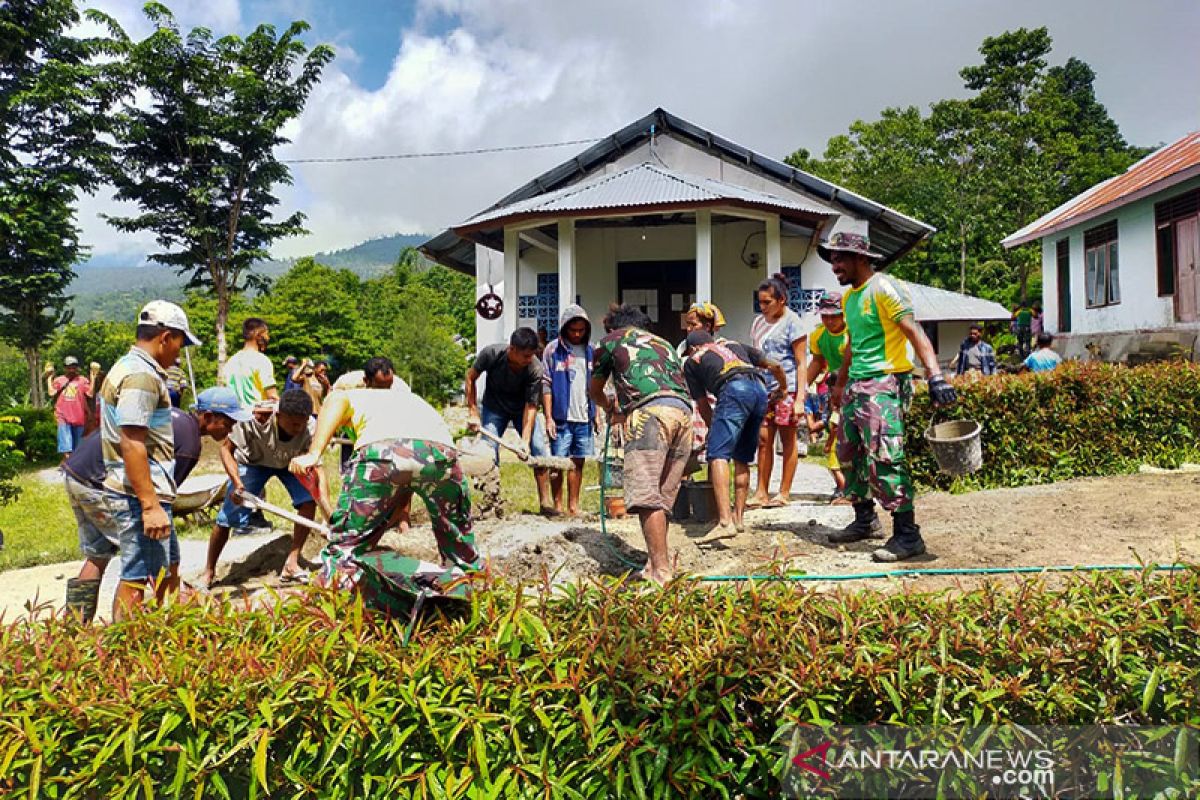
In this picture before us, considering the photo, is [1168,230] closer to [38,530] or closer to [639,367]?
[639,367]

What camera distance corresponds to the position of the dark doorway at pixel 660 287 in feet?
54.0

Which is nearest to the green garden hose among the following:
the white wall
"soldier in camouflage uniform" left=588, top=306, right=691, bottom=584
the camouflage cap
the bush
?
"soldier in camouflage uniform" left=588, top=306, right=691, bottom=584

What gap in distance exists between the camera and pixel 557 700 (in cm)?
202

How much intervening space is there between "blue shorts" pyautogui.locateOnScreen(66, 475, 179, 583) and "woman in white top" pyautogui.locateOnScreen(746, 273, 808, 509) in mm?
4479

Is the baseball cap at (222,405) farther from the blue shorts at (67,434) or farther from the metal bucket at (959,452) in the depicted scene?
the blue shorts at (67,434)

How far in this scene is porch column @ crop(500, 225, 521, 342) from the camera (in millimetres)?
14031

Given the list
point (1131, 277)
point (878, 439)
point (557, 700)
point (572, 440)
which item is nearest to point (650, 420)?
point (878, 439)

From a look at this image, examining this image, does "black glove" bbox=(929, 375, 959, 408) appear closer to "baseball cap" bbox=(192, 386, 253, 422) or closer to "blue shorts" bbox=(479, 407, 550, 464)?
"blue shorts" bbox=(479, 407, 550, 464)

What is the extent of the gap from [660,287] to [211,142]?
16741mm

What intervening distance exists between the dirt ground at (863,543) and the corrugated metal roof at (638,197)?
700 cm

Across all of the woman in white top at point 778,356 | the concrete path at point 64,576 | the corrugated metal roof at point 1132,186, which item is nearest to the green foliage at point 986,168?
the corrugated metal roof at point 1132,186

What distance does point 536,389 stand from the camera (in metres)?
6.75

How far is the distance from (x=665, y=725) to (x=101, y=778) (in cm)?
138

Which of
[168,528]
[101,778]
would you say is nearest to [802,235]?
[168,528]
